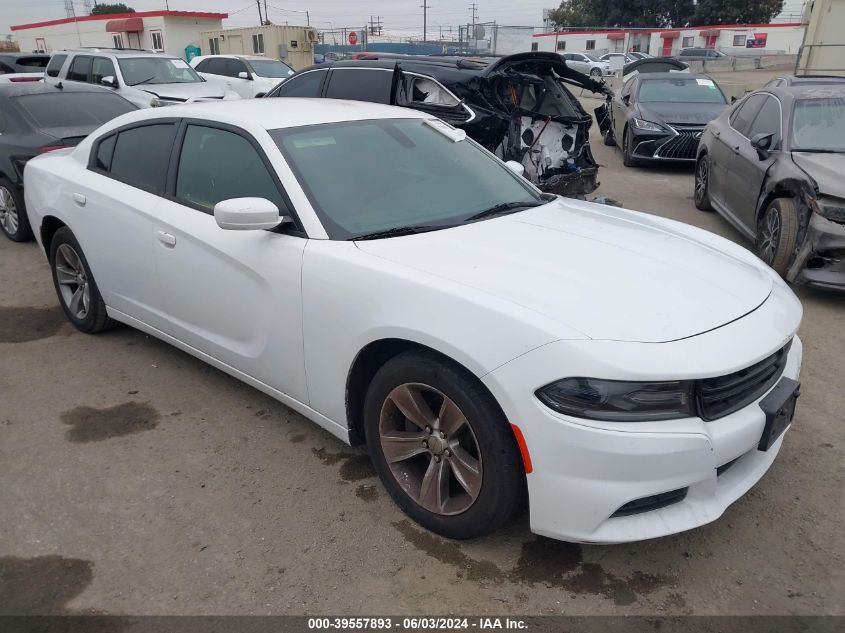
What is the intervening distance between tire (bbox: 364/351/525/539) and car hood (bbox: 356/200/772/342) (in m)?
0.39

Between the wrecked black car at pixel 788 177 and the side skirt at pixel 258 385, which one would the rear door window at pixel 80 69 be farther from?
the wrecked black car at pixel 788 177

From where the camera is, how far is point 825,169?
542 cm

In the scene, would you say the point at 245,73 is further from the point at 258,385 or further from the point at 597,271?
the point at 597,271

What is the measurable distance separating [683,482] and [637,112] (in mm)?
9453

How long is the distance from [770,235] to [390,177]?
3965 millimetres

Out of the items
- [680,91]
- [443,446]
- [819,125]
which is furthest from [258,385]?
[680,91]

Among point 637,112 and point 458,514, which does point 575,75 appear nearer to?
point 637,112

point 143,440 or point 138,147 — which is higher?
point 138,147

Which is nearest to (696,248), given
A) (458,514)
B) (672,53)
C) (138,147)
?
(458,514)

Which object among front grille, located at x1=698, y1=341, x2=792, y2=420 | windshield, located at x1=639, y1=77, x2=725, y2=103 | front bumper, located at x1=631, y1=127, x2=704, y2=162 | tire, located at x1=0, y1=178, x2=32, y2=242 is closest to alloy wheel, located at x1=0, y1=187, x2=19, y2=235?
tire, located at x1=0, y1=178, x2=32, y2=242

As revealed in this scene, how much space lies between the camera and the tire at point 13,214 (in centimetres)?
671

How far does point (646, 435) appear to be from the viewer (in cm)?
219

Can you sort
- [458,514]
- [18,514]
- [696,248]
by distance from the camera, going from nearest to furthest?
[458,514] → [18,514] → [696,248]

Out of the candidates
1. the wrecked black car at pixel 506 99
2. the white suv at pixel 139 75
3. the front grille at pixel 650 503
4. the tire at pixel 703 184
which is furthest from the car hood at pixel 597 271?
the white suv at pixel 139 75
